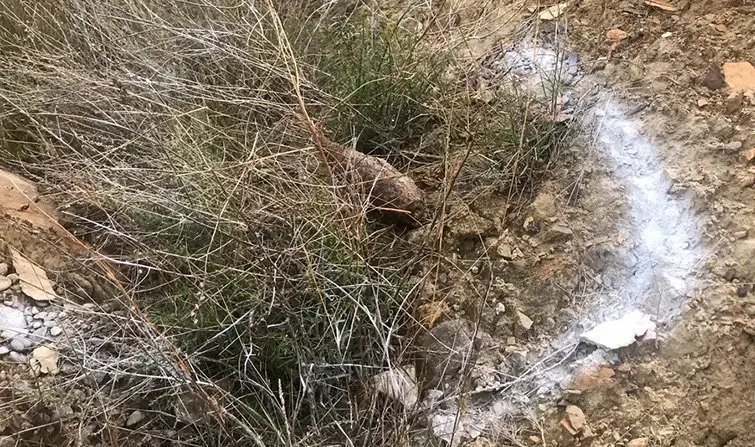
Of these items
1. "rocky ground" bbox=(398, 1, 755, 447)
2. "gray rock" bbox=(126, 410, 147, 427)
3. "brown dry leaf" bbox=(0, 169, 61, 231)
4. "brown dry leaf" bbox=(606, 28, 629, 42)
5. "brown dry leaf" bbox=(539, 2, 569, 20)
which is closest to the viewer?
"rocky ground" bbox=(398, 1, 755, 447)

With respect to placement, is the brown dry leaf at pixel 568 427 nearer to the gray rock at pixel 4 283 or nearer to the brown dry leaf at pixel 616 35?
the brown dry leaf at pixel 616 35

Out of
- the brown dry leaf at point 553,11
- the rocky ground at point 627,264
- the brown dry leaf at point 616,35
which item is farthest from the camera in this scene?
the brown dry leaf at point 553,11

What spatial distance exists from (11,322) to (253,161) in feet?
1.99

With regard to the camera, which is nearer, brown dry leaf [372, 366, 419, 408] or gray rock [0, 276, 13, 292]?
brown dry leaf [372, 366, 419, 408]

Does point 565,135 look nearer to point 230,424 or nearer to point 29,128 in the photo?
point 230,424

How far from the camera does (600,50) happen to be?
1703 mm

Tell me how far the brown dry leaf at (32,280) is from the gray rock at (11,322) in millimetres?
47

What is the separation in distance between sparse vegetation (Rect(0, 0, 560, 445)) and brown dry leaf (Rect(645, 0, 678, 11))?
0.42 meters

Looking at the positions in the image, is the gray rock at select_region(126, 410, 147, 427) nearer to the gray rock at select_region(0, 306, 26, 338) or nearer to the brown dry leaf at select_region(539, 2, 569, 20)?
the gray rock at select_region(0, 306, 26, 338)

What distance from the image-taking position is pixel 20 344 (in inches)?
55.2

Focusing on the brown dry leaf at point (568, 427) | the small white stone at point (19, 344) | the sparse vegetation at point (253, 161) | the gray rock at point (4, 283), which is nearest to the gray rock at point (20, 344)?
the small white stone at point (19, 344)

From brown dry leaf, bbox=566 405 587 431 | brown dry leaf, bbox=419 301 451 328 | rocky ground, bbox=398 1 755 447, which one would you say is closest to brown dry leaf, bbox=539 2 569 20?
rocky ground, bbox=398 1 755 447

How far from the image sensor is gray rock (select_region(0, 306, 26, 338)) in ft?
4.60

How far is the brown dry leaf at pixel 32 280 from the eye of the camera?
1.47m
